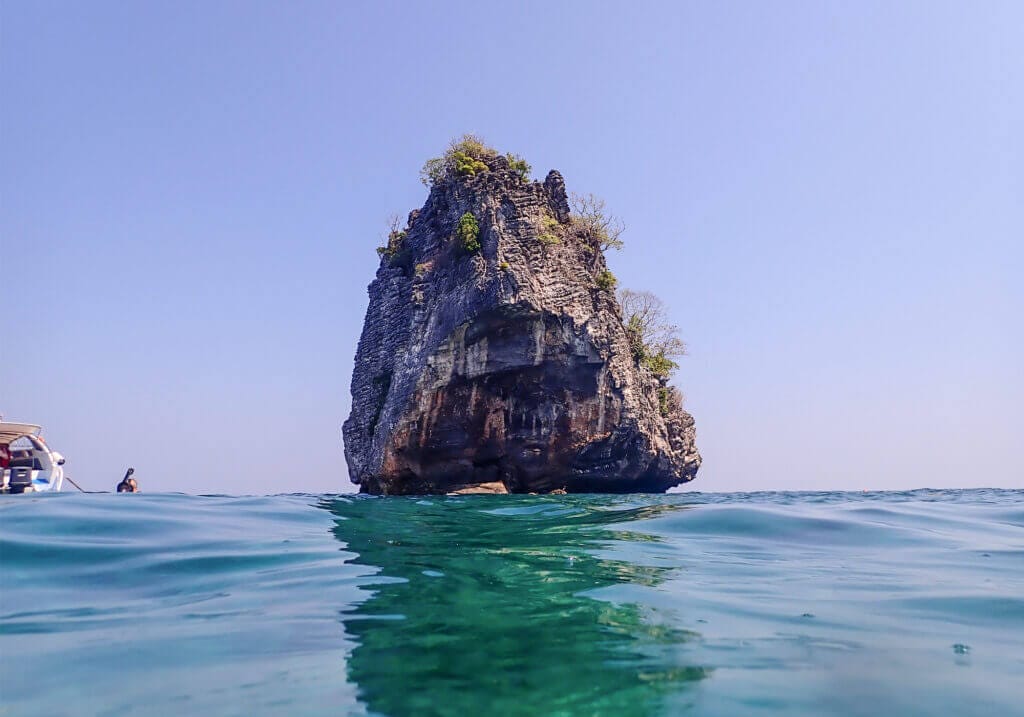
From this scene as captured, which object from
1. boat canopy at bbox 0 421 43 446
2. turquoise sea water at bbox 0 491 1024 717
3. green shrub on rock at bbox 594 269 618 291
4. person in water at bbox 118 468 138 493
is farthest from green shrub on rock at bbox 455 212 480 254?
turquoise sea water at bbox 0 491 1024 717

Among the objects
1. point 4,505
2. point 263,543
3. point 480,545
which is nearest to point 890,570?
point 480,545

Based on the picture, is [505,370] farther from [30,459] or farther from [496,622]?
[496,622]

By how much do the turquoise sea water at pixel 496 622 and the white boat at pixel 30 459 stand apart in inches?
652

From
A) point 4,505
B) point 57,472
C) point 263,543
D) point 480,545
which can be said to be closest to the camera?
point 263,543

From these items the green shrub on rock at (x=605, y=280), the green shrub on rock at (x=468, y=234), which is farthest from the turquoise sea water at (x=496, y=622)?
the green shrub on rock at (x=605, y=280)

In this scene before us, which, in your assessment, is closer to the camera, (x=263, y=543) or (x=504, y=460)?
(x=263, y=543)

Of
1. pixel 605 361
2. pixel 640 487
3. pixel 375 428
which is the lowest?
pixel 640 487

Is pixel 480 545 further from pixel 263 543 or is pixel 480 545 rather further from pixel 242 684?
pixel 242 684

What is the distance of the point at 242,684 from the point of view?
6.69ft

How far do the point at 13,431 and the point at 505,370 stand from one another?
54.3 ft

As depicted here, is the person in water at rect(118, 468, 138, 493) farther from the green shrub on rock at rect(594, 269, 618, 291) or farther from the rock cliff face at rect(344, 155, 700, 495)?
the green shrub on rock at rect(594, 269, 618, 291)

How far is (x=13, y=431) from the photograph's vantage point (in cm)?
2045

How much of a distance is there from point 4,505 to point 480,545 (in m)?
4.58

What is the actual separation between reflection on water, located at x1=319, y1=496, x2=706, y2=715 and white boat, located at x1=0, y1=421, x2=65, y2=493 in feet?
62.0
